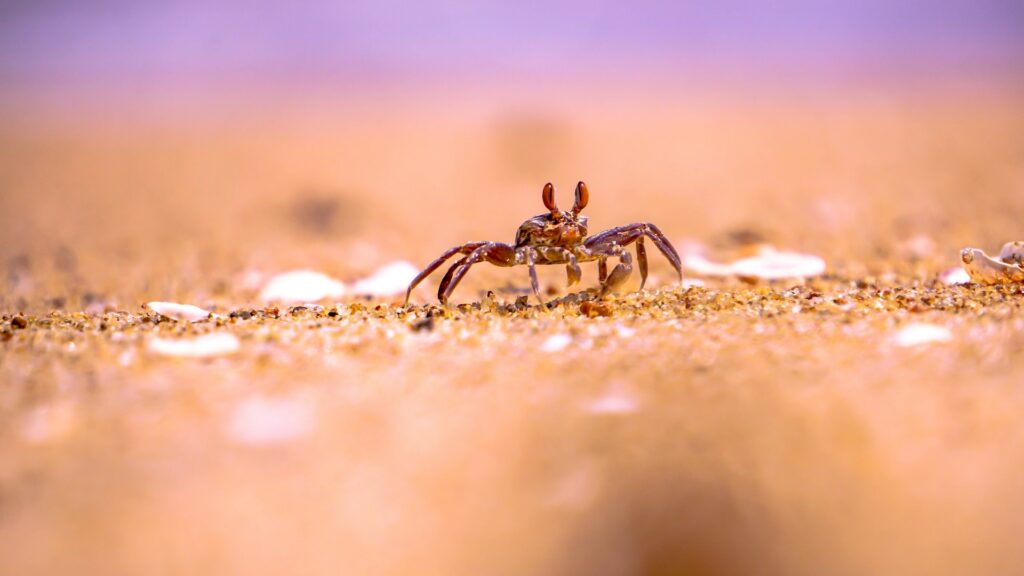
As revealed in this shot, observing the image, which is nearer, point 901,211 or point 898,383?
point 898,383

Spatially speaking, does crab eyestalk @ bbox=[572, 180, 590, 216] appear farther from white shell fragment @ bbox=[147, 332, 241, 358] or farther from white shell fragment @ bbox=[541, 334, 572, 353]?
white shell fragment @ bbox=[147, 332, 241, 358]

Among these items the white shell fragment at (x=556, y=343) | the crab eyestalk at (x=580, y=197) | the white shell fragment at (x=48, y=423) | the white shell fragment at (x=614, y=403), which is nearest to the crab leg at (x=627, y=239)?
the crab eyestalk at (x=580, y=197)

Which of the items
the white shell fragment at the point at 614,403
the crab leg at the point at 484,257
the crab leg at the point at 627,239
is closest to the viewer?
the white shell fragment at the point at 614,403

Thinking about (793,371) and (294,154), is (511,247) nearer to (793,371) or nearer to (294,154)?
(793,371)

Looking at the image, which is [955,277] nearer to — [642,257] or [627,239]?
[642,257]

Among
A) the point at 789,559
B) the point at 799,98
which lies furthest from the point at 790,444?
the point at 799,98

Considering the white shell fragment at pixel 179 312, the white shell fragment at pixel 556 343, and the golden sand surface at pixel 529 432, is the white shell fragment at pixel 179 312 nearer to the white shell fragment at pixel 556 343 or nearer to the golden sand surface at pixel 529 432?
the golden sand surface at pixel 529 432
